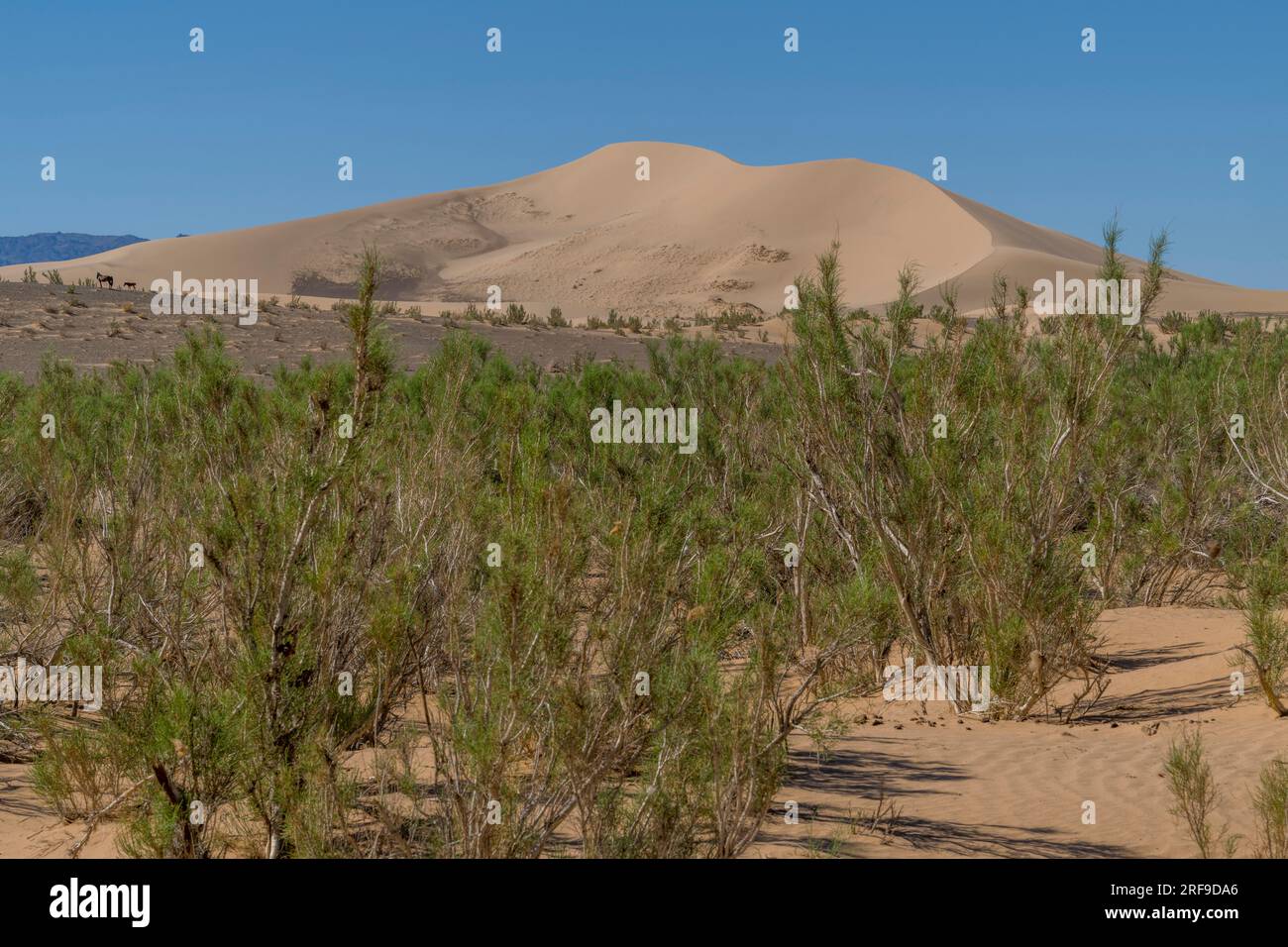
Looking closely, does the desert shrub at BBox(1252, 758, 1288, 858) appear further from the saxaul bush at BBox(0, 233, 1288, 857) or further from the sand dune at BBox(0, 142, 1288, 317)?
the sand dune at BBox(0, 142, 1288, 317)

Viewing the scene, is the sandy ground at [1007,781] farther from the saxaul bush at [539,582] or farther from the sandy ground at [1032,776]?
the saxaul bush at [539,582]

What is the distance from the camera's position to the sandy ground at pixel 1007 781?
542 cm

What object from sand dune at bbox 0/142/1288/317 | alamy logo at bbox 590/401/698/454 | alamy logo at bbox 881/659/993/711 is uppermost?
sand dune at bbox 0/142/1288/317

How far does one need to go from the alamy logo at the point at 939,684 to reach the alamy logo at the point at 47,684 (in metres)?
5.05

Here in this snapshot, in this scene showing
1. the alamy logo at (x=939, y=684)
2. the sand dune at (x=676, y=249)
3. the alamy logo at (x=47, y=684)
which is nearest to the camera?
the alamy logo at (x=47, y=684)

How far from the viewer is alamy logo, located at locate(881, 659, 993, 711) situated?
26.4 feet

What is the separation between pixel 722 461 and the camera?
40.8ft

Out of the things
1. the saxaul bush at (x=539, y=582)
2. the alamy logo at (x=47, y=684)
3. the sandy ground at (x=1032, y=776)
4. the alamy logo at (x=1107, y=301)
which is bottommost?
the sandy ground at (x=1032, y=776)

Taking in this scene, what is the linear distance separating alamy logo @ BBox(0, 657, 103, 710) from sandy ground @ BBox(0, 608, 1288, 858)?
0.45 meters

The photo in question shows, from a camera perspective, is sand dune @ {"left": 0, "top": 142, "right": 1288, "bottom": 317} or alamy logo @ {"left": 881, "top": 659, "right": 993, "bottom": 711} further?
sand dune @ {"left": 0, "top": 142, "right": 1288, "bottom": 317}

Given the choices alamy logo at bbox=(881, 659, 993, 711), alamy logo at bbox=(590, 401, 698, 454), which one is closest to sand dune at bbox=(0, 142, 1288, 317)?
alamy logo at bbox=(590, 401, 698, 454)

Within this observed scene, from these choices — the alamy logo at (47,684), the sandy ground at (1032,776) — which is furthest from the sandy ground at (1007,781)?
the alamy logo at (47,684)

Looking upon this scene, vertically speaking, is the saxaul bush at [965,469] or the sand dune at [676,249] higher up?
the sand dune at [676,249]
